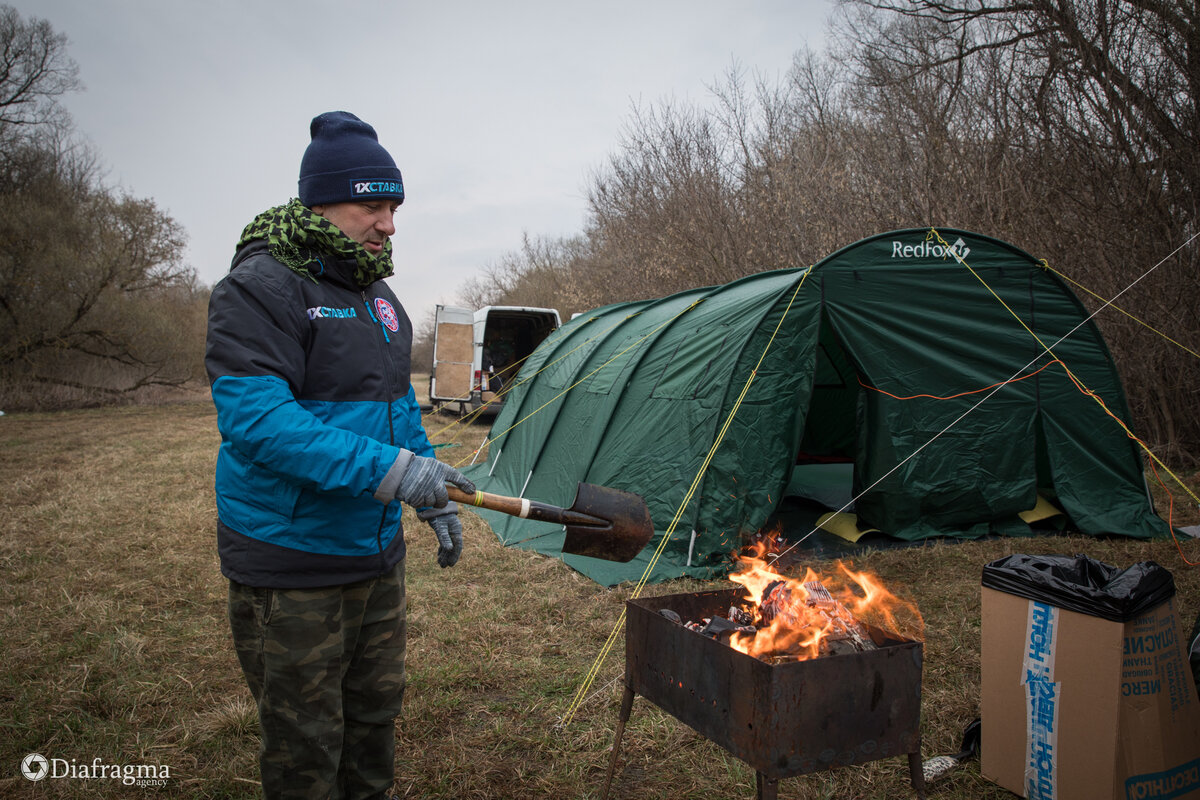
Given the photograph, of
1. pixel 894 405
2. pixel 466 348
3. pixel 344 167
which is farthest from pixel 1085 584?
pixel 466 348

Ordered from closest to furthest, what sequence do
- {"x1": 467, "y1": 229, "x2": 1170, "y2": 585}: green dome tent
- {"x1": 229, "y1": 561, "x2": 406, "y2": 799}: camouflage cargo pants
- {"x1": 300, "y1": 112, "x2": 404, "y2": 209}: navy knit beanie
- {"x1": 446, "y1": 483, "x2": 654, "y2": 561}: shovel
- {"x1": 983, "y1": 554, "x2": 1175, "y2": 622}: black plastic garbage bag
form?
{"x1": 229, "y1": 561, "x2": 406, "y2": 799}: camouflage cargo pants
{"x1": 300, "y1": 112, "x2": 404, "y2": 209}: navy knit beanie
{"x1": 983, "y1": 554, "x2": 1175, "y2": 622}: black plastic garbage bag
{"x1": 446, "y1": 483, "x2": 654, "y2": 561}: shovel
{"x1": 467, "y1": 229, "x2": 1170, "y2": 585}: green dome tent

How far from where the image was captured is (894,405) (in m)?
5.57

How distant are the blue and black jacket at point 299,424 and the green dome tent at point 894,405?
325 cm

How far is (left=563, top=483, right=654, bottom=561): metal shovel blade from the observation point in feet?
8.02

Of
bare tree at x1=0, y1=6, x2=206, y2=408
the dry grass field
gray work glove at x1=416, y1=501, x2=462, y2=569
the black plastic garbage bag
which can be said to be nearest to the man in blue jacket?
gray work glove at x1=416, y1=501, x2=462, y2=569

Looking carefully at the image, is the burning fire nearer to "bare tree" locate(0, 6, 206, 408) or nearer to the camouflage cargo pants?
the camouflage cargo pants

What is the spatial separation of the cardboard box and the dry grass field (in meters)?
0.28

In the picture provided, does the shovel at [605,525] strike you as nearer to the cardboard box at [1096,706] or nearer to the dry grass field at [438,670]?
the dry grass field at [438,670]

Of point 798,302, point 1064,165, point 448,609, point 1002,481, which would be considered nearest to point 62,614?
point 448,609

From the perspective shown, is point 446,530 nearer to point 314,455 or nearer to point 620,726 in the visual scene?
point 314,455

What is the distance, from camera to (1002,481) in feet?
18.8

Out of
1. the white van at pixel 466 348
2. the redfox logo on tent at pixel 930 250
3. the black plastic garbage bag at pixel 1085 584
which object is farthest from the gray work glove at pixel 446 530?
the white van at pixel 466 348

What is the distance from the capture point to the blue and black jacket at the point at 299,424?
1761 millimetres

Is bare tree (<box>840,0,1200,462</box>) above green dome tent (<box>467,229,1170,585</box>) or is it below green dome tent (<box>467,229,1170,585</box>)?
above
